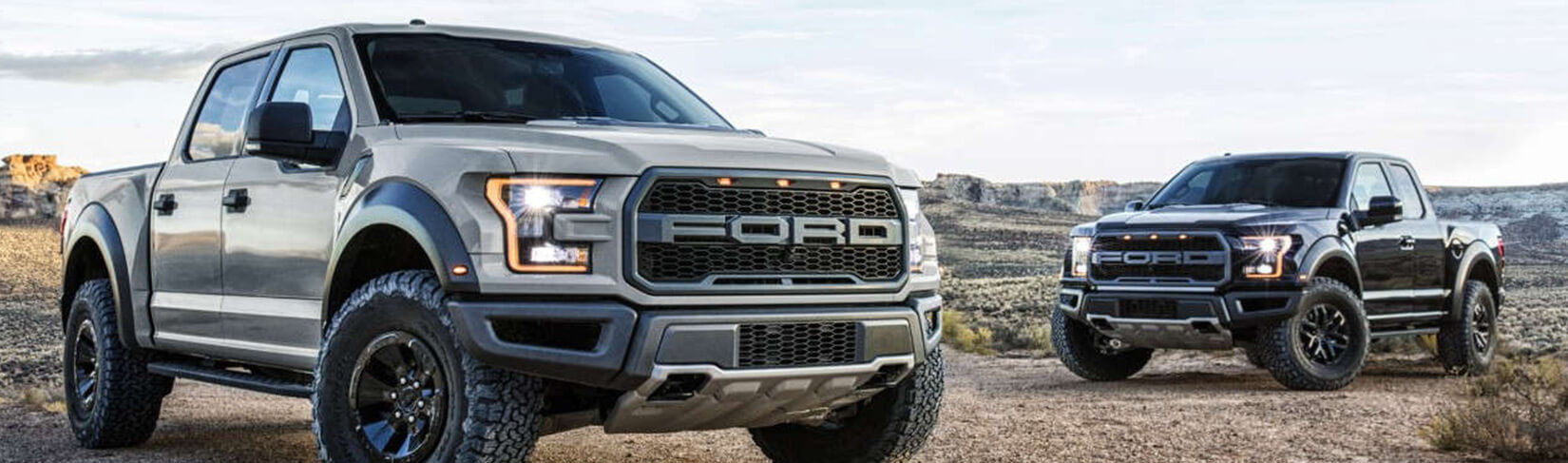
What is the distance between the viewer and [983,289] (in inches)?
1770

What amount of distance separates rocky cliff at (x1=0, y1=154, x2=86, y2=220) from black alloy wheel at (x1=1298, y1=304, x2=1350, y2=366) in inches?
2906

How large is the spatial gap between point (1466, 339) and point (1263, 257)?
340 centimetres

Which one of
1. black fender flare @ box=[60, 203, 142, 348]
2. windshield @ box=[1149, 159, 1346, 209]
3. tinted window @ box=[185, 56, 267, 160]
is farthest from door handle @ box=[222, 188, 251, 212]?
windshield @ box=[1149, 159, 1346, 209]

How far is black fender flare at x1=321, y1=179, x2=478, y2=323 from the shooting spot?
564cm

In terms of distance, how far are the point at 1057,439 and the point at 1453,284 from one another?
6.73 meters

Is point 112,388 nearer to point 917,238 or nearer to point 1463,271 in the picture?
point 917,238

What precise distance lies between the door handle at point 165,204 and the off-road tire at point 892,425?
132 inches

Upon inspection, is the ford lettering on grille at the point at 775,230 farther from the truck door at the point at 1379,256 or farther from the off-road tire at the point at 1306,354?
the truck door at the point at 1379,256

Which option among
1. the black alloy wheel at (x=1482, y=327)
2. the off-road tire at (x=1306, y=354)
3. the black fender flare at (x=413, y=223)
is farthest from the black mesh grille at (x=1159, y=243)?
the black fender flare at (x=413, y=223)

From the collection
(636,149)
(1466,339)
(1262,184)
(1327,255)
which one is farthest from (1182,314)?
(636,149)

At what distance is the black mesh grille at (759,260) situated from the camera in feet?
18.6

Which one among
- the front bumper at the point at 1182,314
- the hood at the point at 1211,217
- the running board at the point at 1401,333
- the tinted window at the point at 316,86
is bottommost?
the running board at the point at 1401,333

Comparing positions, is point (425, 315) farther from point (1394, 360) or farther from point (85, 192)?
point (1394, 360)

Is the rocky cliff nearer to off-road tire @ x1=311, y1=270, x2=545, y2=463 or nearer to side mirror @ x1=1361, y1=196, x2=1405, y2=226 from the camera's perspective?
side mirror @ x1=1361, y1=196, x2=1405, y2=226
